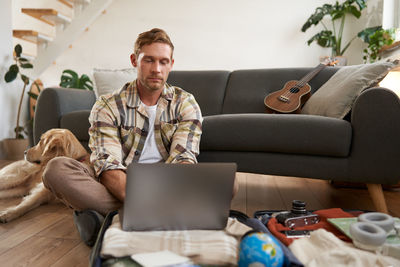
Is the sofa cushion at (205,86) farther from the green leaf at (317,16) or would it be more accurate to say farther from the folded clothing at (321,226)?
the green leaf at (317,16)

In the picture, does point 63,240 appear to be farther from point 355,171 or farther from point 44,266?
point 355,171

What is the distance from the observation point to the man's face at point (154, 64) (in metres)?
1.44

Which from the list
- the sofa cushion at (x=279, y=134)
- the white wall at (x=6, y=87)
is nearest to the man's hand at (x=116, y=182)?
the sofa cushion at (x=279, y=134)

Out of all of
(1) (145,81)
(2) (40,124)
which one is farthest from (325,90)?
(2) (40,124)

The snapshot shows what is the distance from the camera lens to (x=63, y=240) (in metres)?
1.39

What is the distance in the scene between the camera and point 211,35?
181 inches

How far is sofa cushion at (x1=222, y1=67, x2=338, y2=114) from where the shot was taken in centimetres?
246

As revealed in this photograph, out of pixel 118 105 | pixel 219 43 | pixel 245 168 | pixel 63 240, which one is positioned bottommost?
pixel 63 240

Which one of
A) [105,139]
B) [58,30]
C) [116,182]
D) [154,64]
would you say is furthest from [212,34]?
[116,182]

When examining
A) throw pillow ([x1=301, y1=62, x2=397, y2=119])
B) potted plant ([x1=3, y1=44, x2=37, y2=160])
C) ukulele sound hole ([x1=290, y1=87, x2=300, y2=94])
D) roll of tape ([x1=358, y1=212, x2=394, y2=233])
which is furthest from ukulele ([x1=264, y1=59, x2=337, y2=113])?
potted plant ([x1=3, y1=44, x2=37, y2=160])

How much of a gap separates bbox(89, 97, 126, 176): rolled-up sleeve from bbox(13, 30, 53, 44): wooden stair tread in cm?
318

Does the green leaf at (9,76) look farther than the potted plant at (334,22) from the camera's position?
No

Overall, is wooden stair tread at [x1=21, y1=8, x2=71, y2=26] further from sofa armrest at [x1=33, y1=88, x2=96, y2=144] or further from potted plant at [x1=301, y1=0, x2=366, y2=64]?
potted plant at [x1=301, y1=0, x2=366, y2=64]

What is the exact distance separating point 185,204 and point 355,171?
108 centimetres
